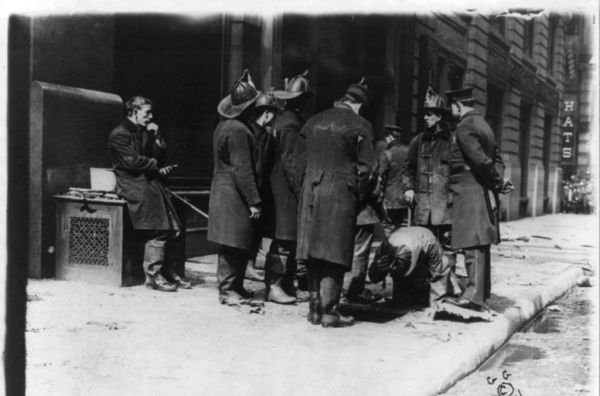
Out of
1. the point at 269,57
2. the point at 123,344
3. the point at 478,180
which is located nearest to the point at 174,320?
the point at 123,344

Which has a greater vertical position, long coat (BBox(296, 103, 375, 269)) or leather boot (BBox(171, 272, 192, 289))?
long coat (BBox(296, 103, 375, 269))

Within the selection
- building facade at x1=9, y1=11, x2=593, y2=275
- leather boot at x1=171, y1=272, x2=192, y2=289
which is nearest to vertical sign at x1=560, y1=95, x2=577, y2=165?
building facade at x1=9, y1=11, x2=593, y2=275

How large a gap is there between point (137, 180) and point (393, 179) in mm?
4863

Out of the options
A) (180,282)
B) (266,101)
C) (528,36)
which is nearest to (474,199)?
(266,101)

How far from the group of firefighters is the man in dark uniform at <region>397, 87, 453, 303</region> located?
23 millimetres

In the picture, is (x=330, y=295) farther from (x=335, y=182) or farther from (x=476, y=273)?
(x=476, y=273)

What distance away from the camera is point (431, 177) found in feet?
25.1

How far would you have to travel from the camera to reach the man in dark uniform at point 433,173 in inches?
294

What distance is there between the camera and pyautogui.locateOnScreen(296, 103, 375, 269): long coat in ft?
19.1

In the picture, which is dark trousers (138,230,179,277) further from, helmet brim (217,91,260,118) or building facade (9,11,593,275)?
helmet brim (217,91,260,118)

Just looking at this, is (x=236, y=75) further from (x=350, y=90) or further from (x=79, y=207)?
(x=350, y=90)

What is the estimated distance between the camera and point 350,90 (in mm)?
6109

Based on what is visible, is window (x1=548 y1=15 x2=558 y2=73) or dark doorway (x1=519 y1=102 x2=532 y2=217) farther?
window (x1=548 y1=15 x2=558 y2=73)

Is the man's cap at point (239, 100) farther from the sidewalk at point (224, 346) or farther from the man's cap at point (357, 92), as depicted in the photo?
the sidewalk at point (224, 346)
